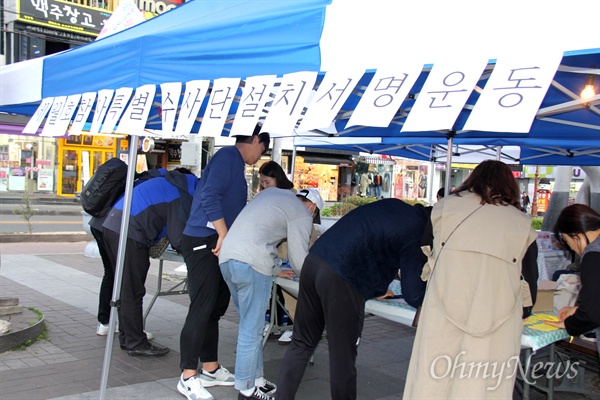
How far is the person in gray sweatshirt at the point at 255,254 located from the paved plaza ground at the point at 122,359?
0.50 meters

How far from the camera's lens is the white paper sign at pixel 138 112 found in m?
3.79

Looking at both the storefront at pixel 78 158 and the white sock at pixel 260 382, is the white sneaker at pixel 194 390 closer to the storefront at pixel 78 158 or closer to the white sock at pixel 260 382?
the white sock at pixel 260 382

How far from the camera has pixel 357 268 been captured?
10.3ft

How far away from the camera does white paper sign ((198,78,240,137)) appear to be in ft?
10.9

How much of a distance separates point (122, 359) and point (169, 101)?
2.32 meters

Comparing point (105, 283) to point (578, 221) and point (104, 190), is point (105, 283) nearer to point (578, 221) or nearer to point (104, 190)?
point (104, 190)

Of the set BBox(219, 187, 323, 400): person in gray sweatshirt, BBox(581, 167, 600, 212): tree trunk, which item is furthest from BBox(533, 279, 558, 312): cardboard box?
BBox(581, 167, 600, 212): tree trunk

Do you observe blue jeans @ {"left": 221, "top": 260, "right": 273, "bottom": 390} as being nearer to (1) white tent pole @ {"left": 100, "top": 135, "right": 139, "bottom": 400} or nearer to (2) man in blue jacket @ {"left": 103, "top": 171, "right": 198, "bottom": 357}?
(1) white tent pole @ {"left": 100, "top": 135, "right": 139, "bottom": 400}

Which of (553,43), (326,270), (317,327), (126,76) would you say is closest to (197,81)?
(126,76)

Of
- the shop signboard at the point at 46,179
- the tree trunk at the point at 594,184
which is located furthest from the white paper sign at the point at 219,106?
the shop signboard at the point at 46,179

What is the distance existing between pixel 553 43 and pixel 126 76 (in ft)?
9.33

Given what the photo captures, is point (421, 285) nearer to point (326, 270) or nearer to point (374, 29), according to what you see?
point (326, 270)

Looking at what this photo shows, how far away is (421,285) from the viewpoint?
119 inches

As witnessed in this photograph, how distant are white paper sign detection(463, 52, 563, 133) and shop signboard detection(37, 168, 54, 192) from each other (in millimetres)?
23429
